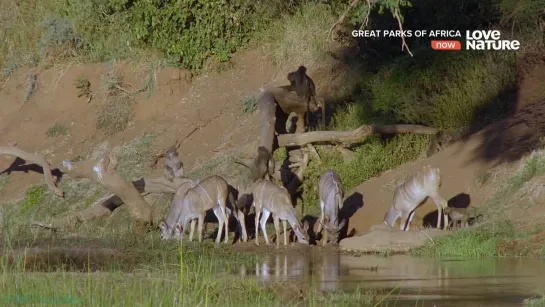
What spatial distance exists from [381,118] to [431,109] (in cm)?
123

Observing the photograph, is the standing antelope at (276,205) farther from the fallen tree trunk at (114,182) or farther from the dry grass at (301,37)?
the dry grass at (301,37)

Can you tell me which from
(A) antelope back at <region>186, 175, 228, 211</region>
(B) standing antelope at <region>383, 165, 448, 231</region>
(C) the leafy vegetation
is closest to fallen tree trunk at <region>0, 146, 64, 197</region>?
(A) antelope back at <region>186, 175, 228, 211</region>

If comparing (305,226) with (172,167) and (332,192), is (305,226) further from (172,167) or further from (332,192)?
(172,167)

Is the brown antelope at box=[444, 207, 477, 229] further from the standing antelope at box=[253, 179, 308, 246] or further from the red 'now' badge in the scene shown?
the red 'now' badge

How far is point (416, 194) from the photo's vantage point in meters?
18.9

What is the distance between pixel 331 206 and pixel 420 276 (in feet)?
16.5

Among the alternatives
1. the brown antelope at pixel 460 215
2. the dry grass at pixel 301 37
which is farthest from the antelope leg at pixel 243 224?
the dry grass at pixel 301 37

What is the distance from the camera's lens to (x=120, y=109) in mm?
28984

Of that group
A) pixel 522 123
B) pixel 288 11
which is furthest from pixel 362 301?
pixel 288 11

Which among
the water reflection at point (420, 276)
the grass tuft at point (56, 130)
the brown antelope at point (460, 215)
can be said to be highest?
the grass tuft at point (56, 130)

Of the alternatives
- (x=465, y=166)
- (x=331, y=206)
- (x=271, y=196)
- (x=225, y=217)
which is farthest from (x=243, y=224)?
(x=465, y=166)

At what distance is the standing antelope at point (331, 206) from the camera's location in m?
18.8

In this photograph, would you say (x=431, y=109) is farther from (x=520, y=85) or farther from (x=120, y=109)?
(x=120, y=109)

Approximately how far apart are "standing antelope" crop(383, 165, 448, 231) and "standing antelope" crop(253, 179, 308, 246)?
160cm
